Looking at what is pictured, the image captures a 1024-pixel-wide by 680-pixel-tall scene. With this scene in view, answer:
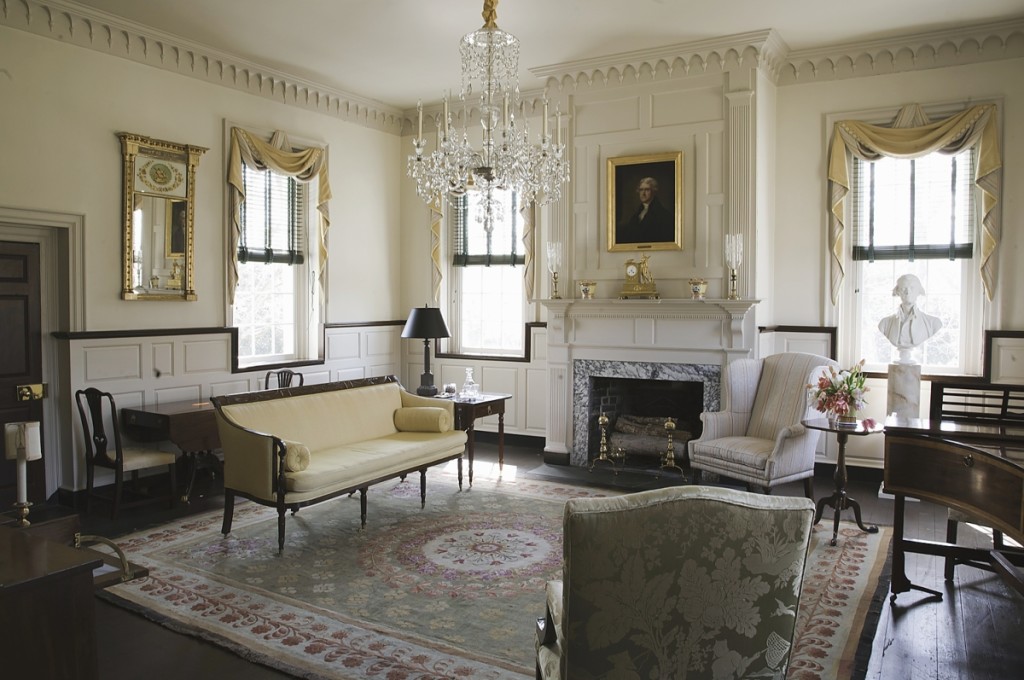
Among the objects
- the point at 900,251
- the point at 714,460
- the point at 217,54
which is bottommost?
the point at 714,460

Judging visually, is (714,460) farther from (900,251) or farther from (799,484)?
(900,251)

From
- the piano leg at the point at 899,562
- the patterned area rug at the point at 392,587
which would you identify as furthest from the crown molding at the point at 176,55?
the piano leg at the point at 899,562

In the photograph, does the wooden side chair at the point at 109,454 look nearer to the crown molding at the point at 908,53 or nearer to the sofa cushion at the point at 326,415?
the sofa cushion at the point at 326,415

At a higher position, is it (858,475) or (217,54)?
(217,54)

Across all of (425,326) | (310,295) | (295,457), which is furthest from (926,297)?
(310,295)

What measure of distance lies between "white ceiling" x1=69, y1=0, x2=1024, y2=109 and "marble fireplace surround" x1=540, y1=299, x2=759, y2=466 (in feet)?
6.79

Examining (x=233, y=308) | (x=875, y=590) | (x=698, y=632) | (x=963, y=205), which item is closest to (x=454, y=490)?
(x=233, y=308)

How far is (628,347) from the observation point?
629cm

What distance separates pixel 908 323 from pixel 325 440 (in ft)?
13.4

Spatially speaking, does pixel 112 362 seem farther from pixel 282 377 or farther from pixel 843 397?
pixel 843 397

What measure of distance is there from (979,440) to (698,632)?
2190mm

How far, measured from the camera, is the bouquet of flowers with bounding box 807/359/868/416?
4.52 metres

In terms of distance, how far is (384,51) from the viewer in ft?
20.1

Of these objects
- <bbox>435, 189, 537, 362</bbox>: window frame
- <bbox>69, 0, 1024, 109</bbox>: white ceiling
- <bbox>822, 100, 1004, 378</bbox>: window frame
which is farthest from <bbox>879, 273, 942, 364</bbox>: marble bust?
<bbox>435, 189, 537, 362</bbox>: window frame
